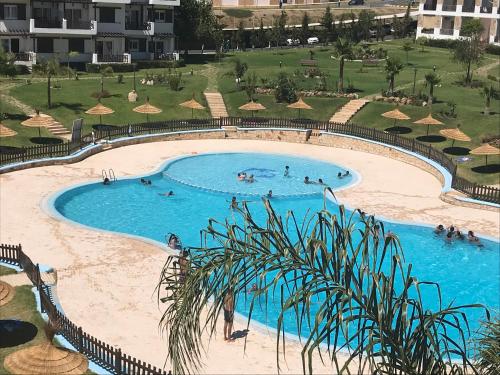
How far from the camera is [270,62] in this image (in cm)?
8412

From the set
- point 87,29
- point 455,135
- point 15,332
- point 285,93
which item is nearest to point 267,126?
point 285,93

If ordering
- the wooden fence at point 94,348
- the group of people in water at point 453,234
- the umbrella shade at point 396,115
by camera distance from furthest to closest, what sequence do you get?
the umbrella shade at point 396,115, the group of people in water at point 453,234, the wooden fence at point 94,348

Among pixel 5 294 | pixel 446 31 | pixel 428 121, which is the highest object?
pixel 446 31

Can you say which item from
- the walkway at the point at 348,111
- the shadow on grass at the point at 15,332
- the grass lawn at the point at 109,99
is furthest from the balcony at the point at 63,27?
the shadow on grass at the point at 15,332

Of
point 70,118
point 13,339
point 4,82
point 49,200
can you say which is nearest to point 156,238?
point 49,200

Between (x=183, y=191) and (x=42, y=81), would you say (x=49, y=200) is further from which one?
(x=42, y=81)

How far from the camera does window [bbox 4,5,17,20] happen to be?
220ft

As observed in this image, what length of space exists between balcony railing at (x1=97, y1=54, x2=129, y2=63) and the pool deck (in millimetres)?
23176

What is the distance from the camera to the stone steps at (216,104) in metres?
59.1

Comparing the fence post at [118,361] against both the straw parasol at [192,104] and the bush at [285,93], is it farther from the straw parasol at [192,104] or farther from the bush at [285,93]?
the bush at [285,93]

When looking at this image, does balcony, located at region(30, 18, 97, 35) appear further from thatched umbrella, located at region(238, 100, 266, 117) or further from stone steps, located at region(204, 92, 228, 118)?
thatched umbrella, located at region(238, 100, 266, 117)

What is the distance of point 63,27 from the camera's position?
226 feet

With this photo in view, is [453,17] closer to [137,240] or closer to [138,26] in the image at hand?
[138,26]

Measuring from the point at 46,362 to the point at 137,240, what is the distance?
1389 cm
